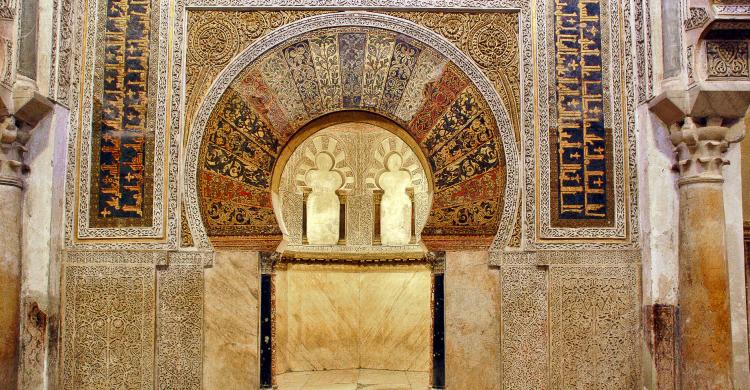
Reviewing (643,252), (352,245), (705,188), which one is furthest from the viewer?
(352,245)

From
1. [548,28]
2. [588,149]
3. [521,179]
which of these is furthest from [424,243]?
[548,28]

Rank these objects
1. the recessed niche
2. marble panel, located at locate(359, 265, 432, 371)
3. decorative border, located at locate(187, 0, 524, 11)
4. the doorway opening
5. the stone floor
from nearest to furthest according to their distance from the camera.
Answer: decorative border, located at locate(187, 0, 524, 11)
the stone floor
the doorway opening
marble panel, located at locate(359, 265, 432, 371)
the recessed niche

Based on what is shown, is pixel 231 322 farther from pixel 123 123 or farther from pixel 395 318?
pixel 395 318

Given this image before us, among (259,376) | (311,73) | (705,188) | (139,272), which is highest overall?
(311,73)

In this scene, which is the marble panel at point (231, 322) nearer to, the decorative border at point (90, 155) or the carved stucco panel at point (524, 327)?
Answer: the decorative border at point (90, 155)

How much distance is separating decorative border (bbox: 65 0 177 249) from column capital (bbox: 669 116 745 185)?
370cm

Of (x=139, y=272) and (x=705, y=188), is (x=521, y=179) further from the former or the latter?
(x=139, y=272)

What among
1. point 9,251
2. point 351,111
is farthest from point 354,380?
point 9,251

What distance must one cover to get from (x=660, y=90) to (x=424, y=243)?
2.01 meters

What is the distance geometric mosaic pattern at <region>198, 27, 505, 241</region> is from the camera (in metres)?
5.84

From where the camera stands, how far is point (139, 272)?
5.75 m

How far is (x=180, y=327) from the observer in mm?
5723

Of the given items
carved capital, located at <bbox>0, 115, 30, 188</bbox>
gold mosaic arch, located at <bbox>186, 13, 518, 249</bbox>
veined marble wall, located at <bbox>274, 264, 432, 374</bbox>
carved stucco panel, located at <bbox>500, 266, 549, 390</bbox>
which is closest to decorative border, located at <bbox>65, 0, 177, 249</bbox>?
gold mosaic arch, located at <bbox>186, 13, 518, 249</bbox>

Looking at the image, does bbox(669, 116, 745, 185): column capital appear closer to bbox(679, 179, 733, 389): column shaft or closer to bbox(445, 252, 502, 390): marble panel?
bbox(679, 179, 733, 389): column shaft
